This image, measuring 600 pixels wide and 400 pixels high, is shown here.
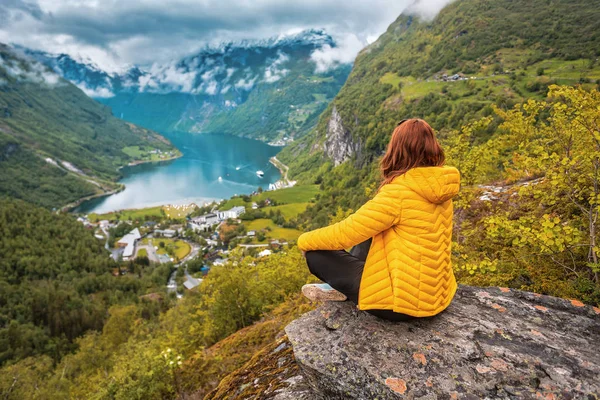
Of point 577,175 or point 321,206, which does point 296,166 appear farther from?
point 577,175

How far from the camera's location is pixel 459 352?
332cm

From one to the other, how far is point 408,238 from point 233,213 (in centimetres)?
11100

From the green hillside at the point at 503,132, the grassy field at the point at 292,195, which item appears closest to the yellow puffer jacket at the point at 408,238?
the green hillside at the point at 503,132

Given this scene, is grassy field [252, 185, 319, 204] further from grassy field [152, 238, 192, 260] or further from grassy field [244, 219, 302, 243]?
grassy field [152, 238, 192, 260]

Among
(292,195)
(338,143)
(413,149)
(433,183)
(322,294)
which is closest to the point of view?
(433,183)

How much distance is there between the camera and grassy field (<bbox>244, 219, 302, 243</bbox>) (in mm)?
85938

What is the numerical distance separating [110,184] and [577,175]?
212 metres

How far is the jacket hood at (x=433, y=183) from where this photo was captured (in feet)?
10.7

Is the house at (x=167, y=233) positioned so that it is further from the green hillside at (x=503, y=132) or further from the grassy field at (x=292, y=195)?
the green hillside at (x=503, y=132)

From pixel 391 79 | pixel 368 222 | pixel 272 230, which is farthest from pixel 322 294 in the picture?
pixel 391 79

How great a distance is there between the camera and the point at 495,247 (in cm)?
723

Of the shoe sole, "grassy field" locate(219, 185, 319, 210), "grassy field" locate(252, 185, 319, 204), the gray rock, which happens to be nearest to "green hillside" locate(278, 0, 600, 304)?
the gray rock

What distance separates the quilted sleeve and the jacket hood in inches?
8.5

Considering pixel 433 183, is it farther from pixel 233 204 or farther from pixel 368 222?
pixel 233 204
